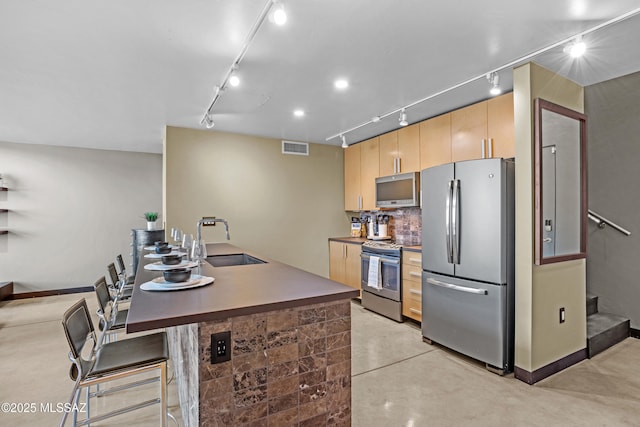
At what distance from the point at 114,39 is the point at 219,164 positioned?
2453mm

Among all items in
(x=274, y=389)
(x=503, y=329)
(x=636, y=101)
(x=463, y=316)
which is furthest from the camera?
(x=636, y=101)

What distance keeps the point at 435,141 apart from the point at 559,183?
1.41 m

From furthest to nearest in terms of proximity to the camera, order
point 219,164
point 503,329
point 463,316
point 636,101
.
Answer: point 219,164 < point 636,101 < point 463,316 < point 503,329

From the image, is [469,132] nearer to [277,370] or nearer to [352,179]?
[352,179]

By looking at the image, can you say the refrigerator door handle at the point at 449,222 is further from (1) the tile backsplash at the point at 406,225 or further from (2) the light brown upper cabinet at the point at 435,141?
(1) the tile backsplash at the point at 406,225

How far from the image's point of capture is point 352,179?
545cm

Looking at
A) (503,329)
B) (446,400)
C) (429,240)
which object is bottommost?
(446,400)

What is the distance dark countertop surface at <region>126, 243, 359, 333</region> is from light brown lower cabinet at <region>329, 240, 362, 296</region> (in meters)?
2.75

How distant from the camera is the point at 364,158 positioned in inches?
202

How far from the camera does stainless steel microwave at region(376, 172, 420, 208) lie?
411cm

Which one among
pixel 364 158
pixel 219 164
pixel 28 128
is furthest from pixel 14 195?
pixel 364 158

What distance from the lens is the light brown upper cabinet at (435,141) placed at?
145 inches

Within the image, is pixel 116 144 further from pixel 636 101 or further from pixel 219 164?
pixel 636 101

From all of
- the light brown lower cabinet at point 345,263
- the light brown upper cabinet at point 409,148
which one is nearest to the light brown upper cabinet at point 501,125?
the light brown upper cabinet at point 409,148
